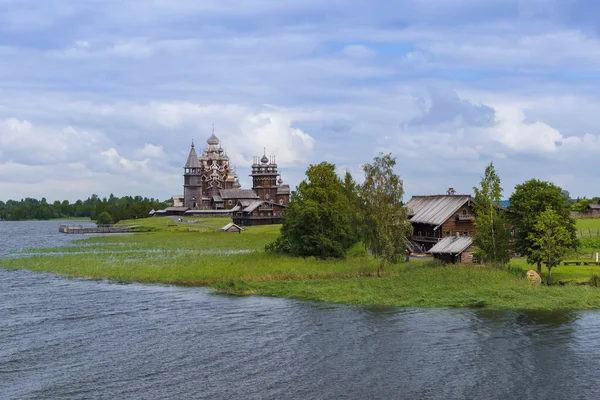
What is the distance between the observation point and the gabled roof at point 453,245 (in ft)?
217

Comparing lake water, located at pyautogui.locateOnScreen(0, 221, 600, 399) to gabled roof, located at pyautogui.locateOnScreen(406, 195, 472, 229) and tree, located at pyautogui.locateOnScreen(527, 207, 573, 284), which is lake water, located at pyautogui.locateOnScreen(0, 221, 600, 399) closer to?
tree, located at pyautogui.locateOnScreen(527, 207, 573, 284)

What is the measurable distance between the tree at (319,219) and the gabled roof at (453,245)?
11.7 meters

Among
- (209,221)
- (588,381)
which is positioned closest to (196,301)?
(588,381)

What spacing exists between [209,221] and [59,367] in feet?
441

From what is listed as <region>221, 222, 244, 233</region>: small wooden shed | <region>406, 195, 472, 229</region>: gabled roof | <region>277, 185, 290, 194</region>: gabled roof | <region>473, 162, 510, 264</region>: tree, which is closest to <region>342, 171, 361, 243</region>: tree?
<region>406, 195, 472, 229</region>: gabled roof

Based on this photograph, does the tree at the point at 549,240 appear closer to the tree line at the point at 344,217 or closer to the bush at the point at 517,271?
the bush at the point at 517,271

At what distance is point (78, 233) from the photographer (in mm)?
163625

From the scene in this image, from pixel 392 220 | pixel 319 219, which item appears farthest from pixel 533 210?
pixel 319 219

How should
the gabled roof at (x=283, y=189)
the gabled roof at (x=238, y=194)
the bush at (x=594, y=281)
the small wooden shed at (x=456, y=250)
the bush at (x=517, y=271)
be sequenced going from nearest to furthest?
the bush at (x=594, y=281), the bush at (x=517, y=271), the small wooden shed at (x=456, y=250), the gabled roof at (x=238, y=194), the gabled roof at (x=283, y=189)

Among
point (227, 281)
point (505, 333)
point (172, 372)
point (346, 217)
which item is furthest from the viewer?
point (346, 217)

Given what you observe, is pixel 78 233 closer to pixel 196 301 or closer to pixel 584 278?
pixel 196 301

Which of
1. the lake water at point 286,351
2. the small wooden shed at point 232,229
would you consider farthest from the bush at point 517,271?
the small wooden shed at point 232,229

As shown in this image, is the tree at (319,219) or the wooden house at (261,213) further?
the wooden house at (261,213)

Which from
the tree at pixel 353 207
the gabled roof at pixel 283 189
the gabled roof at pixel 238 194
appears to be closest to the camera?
the tree at pixel 353 207
